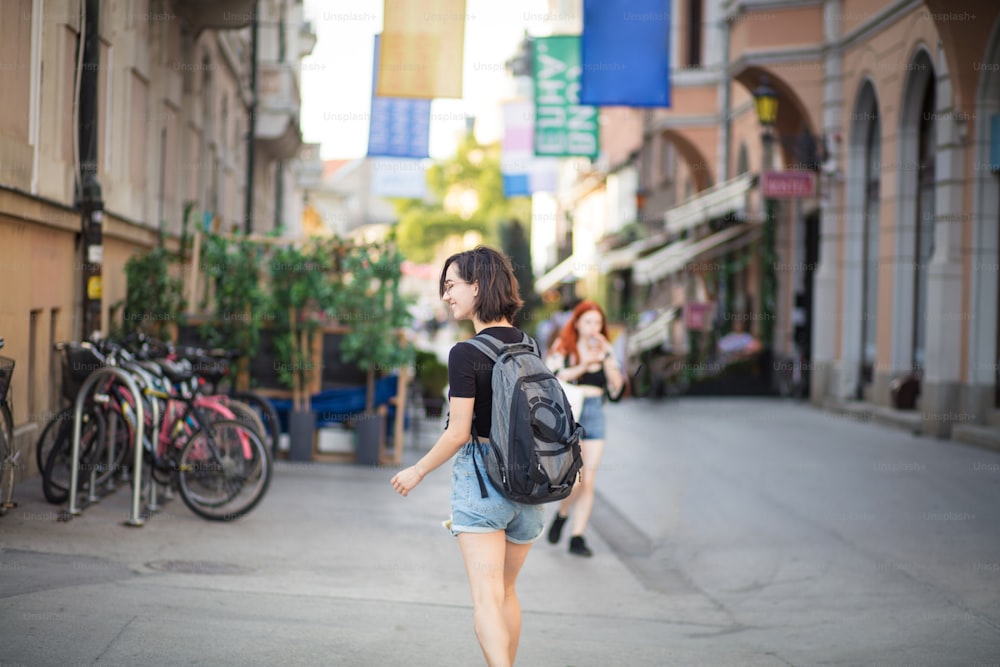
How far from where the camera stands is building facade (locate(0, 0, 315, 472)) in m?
9.67

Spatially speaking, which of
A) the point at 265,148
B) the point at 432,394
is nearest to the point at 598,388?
the point at 432,394

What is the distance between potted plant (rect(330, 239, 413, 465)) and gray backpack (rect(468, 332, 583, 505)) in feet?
26.6

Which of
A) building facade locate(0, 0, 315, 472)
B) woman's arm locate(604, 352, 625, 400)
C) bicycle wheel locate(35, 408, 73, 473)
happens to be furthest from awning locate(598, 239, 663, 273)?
bicycle wheel locate(35, 408, 73, 473)

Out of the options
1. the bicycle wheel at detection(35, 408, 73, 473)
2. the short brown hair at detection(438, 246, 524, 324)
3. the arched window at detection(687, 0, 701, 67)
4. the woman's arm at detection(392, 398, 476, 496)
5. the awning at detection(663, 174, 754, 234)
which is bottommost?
the bicycle wheel at detection(35, 408, 73, 473)

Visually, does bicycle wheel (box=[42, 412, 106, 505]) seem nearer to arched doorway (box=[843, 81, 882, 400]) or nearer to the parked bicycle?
the parked bicycle

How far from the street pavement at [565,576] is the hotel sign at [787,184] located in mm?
6966

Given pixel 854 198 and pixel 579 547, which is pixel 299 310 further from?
pixel 854 198

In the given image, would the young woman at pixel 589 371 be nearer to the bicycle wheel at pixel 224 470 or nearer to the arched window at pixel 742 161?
the bicycle wheel at pixel 224 470

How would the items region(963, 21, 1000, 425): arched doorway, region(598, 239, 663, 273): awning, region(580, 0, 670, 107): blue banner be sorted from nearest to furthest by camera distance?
1. region(963, 21, 1000, 425): arched doorway
2. region(580, 0, 670, 107): blue banner
3. region(598, 239, 663, 273): awning

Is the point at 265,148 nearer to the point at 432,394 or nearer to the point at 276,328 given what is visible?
the point at 432,394

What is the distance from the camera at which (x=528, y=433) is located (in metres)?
4.34

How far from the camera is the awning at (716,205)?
2436cm

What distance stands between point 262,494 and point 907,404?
416 inches

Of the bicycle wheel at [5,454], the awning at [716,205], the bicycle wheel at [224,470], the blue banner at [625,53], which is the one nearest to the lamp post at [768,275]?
the awning at [716,205]
